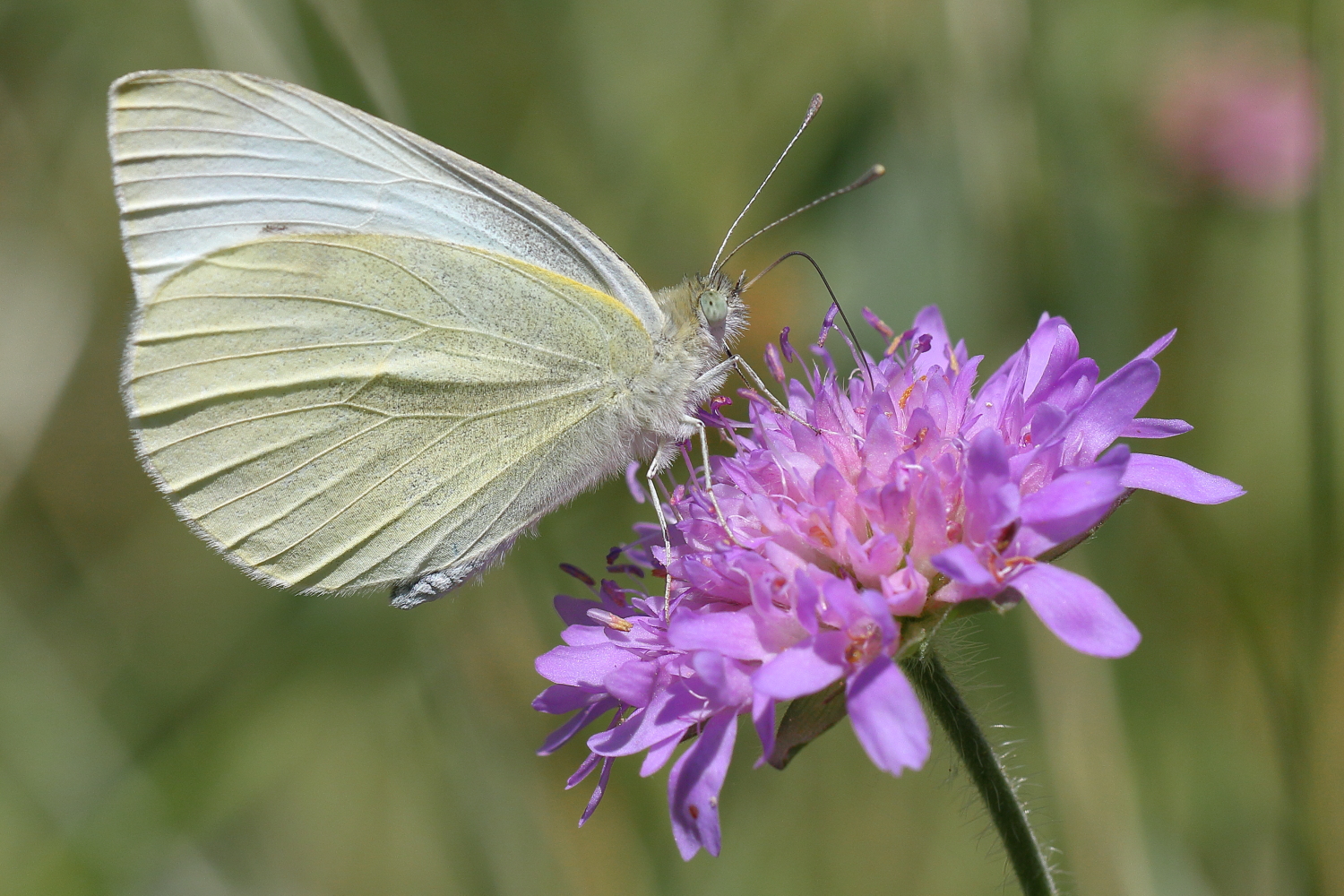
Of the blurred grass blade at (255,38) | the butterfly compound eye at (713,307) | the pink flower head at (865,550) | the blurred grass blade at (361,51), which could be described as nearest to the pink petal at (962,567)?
the pink flower head at (865,550)

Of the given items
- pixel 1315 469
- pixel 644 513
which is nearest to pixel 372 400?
pixel 644 513

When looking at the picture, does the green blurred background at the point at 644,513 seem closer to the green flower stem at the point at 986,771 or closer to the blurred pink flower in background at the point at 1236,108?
the blurred pink flower in background at the point at 1236,108

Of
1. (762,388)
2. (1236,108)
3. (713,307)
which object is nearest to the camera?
(762,388)

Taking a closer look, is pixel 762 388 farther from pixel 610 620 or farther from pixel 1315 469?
pixel 1315 469

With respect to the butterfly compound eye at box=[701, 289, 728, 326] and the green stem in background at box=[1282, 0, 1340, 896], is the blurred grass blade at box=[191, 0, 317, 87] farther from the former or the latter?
the green stem in background at box=[1282, 0, 1340, 896]

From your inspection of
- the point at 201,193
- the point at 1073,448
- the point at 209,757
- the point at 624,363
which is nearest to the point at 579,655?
the point at 624,363

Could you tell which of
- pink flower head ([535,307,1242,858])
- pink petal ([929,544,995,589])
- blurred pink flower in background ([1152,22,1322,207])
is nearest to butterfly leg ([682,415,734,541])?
pink flower head ([535,307,1242,858])
